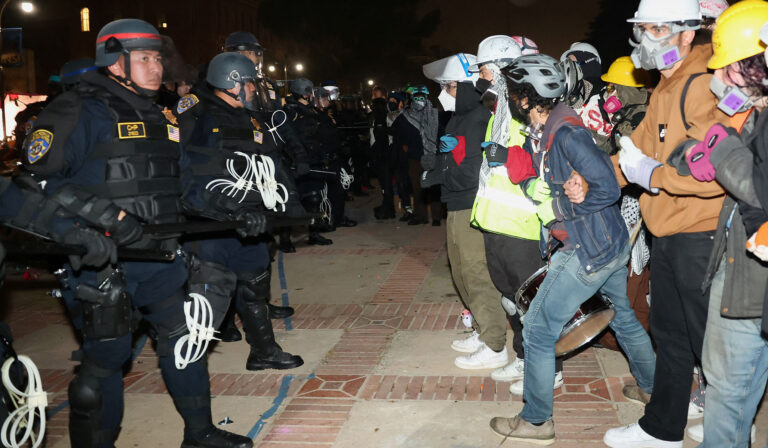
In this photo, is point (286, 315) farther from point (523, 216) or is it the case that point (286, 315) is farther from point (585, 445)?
point (585, 445)

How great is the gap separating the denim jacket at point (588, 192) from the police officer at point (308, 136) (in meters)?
6.14

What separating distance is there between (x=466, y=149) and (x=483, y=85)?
1.83 ft

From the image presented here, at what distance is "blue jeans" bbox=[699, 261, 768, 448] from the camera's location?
305 centimetres

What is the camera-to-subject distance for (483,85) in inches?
194

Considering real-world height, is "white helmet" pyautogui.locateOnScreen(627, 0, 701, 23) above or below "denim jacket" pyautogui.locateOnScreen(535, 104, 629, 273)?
above

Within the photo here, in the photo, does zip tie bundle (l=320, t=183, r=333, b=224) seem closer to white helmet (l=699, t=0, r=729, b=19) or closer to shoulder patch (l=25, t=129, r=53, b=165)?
white helmet (l=699, t=0, r=729, b=19)

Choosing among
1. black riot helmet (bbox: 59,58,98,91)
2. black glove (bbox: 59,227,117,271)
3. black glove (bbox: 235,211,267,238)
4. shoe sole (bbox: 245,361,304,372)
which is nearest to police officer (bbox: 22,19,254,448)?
black glove (bbox: 59,227,117,271)

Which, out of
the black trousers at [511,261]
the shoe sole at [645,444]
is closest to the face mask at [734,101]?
the black trousers at [511,261]

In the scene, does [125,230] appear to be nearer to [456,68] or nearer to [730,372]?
[730,372]

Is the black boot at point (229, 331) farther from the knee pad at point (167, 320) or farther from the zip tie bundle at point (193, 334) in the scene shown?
the knee pad at point (167, 320)

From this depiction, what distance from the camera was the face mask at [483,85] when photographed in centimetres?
491

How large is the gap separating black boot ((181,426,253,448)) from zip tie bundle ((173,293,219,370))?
18.3 inches

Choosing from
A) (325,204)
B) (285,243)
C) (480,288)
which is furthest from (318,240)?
(480,288)

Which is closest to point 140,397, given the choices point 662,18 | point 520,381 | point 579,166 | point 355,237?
point 520,381
